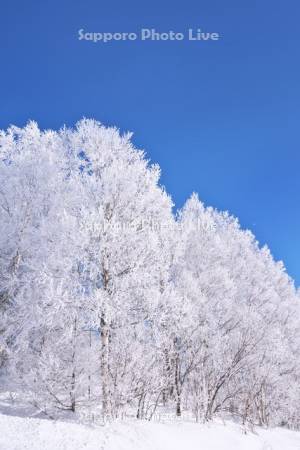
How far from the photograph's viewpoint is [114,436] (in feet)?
25.5

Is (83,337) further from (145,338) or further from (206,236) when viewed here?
(206,236)

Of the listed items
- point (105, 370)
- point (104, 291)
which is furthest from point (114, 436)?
point (104, 291)

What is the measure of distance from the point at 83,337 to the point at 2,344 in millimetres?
2526

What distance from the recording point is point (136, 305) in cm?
918

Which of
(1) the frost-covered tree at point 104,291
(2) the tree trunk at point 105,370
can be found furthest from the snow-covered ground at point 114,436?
(1) the frost-covered tree at point 104,291

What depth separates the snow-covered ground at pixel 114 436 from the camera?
7.08m

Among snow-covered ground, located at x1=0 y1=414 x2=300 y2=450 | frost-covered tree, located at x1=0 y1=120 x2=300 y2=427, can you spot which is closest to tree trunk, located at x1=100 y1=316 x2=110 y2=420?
frost-covered tree, located at x1=0 y1=120 x2=300 y2=427

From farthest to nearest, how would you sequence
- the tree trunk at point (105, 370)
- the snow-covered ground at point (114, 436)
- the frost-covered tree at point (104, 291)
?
the frost-covered tree at point (104, 291) < the tree trunk at point (105, 370) < the snow-covered ground at point (114, 436)

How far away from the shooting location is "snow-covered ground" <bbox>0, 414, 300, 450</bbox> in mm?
7078

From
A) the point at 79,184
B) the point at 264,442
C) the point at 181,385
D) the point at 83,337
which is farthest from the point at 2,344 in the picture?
the point at 264,442

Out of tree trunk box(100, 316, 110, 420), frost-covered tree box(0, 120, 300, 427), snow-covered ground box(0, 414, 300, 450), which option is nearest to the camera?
snow-covered ground box(0, 414, 300, 450)

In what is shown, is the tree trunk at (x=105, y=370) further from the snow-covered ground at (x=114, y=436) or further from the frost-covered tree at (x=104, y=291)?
the snow-covered ground at (x=114, y=436)

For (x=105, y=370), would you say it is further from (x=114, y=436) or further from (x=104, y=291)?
(x=104, y=291)

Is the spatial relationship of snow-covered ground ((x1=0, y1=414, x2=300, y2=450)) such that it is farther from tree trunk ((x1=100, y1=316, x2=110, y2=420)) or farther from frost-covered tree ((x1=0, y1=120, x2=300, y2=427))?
frost-covered tree ((x1=0, y1=120, x2=300, y2=427))
